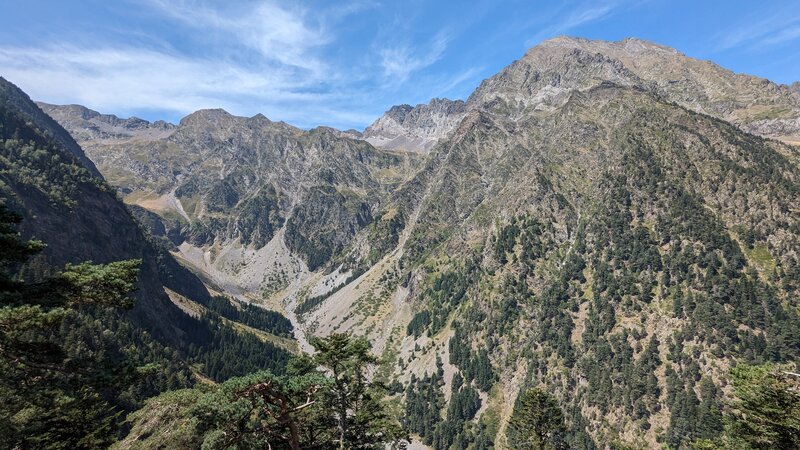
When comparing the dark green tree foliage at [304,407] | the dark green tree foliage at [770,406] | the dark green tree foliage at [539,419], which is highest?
the dark green tree foliage at [770,406]

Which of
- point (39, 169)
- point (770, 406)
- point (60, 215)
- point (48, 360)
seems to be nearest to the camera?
point (48, 360)

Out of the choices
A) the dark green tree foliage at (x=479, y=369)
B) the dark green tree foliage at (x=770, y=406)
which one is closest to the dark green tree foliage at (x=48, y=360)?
the dark green tree foliage at (x=770, y=406)

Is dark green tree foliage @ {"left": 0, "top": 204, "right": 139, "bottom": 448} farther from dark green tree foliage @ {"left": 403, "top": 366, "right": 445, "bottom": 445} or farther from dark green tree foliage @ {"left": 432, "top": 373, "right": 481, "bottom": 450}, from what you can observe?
dark green tree foliage @ {"left": 403, "top": 366, "right": 445, "bottom": 445}

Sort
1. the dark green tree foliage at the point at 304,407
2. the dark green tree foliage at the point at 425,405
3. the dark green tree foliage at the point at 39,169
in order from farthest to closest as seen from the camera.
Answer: the dark green tree foliage at the point at 39,169 < the dark green tree foliage at the point at 425,405 < the dark green tree foliage at the point at 304,407

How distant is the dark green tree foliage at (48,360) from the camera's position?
16.6 m

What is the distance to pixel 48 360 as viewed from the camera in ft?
59.5

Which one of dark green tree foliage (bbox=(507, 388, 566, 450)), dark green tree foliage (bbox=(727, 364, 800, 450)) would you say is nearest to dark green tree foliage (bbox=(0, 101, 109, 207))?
dark green tree foliage (bbox=(507, 388, 566, 450))

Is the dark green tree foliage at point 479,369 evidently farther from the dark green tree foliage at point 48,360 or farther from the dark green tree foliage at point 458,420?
the dark green tree foliage at point 48,360

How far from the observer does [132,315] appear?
158 meters

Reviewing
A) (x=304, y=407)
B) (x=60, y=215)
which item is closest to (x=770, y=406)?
(x=304, y=407)

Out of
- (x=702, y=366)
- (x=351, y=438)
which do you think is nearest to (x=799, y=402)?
(x=351, y=438)

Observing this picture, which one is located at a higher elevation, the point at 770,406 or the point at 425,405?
the point at 770,406

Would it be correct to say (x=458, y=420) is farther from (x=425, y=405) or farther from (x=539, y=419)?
(x=539, y=419)

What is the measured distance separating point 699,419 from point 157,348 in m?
182
